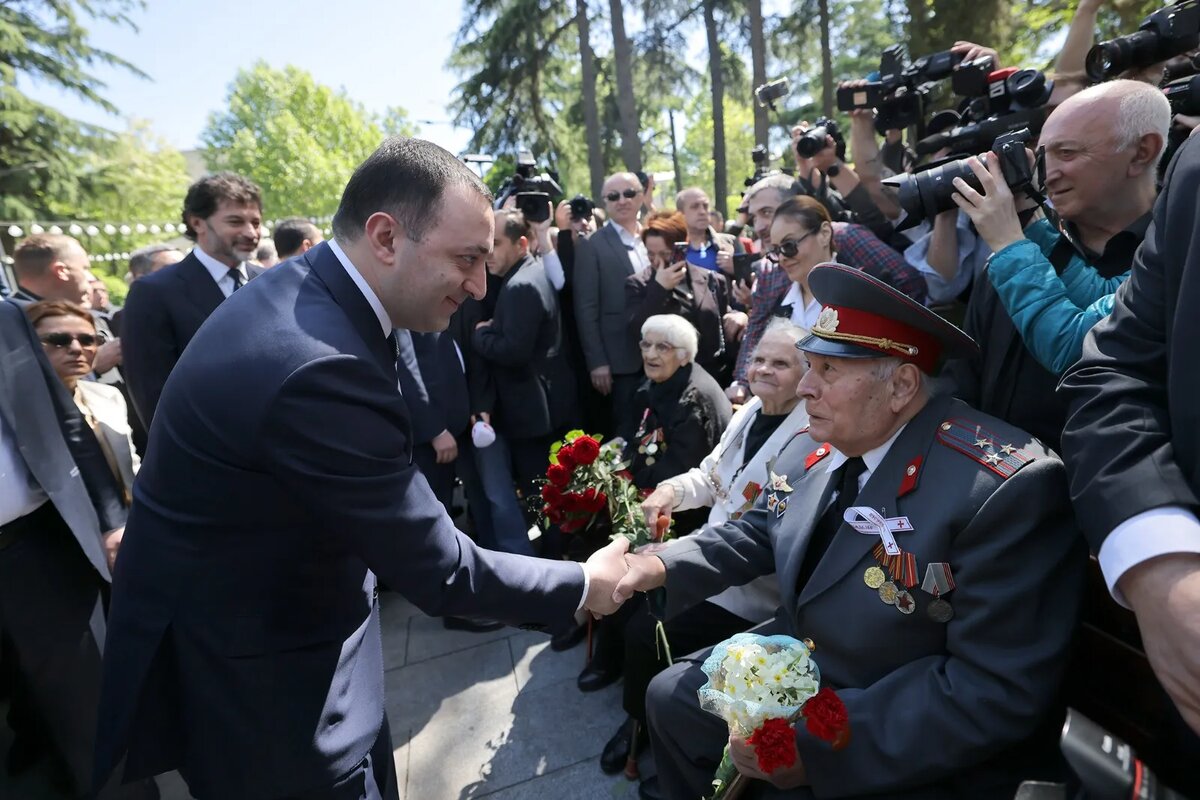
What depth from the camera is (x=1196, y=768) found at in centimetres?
131

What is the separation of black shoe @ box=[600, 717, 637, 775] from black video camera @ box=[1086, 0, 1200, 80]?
3.10m

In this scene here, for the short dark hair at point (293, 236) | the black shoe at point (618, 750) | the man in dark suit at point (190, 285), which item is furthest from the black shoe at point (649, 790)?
the short dark hair at point (293, 236)

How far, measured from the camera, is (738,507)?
2.74 meters

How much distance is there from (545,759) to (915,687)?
6.22ft

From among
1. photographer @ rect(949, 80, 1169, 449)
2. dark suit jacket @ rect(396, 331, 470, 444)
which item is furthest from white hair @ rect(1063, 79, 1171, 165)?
dark suit jacket @ rect(396, 331, 470, 444)

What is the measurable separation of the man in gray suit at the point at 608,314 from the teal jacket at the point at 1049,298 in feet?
9.25

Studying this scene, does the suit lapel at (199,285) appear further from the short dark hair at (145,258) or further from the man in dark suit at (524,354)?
the short dark hair at (145,258)

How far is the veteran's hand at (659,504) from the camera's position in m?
2.93

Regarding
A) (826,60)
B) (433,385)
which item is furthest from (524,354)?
(826,60)

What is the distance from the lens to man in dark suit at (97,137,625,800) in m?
1.42

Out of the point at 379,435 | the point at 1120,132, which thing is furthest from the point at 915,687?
the point at 1120,132

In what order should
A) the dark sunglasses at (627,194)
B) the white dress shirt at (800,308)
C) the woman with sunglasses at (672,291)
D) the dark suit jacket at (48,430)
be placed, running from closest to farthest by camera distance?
the dark suit jacket at (48,430) < the white dress shirt at (800,308) < the woman with sunglasses at (672,291) < the dark sunglasses at (627,194)

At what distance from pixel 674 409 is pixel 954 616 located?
204cm

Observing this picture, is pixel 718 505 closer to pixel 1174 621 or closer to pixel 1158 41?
pixel 1174 621
